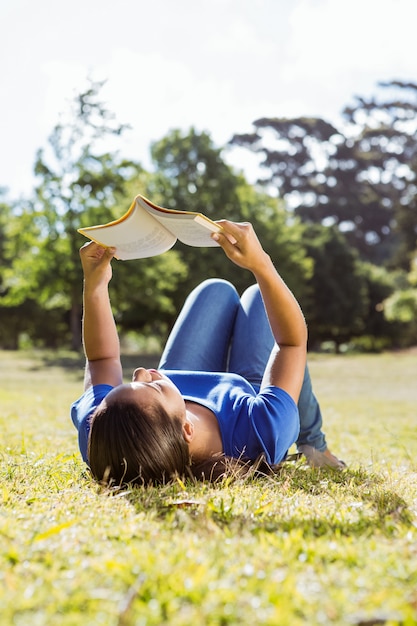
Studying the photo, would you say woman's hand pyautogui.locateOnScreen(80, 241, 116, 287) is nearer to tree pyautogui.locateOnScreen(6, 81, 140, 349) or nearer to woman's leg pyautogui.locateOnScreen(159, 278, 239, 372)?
woman's leg pyautogui.locateOnScreen(159, 278, 239, 372)

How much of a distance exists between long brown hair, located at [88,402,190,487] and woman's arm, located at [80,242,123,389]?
59cm

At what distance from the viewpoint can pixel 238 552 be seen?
76.5 inches

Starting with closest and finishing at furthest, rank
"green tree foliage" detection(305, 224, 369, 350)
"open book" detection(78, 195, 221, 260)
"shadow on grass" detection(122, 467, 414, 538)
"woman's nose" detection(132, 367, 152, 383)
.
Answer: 1. "shadow on grass" detection(122, 467, 414, 538)
2. "woman's nose" detection(132, 367, 152, 383)
3. "open book" detection(78, 195, 221, 260)
4. "green tree foliage" detection(305, 224, 369, 350)

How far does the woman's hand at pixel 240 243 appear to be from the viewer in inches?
111

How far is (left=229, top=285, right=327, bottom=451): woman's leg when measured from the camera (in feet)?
12.7

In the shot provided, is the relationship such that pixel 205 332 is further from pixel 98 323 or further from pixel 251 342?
pixel 98 323

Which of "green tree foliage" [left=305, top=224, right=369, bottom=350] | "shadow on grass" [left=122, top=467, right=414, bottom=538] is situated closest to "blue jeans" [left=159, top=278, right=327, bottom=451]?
"shadow on grass" [left=122, top=467, right=414, bottom=538]

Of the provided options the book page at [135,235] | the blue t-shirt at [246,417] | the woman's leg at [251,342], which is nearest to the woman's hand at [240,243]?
the book page at [135,235]

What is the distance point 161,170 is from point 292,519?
3041cm

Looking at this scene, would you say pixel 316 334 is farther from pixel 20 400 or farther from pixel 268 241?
pixel 20 400

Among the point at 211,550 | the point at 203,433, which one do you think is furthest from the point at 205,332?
the point at 211,550

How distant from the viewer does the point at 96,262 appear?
333cm

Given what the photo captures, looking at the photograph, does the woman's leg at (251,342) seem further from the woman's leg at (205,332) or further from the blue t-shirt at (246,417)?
the blue t-shirt at (246,417)

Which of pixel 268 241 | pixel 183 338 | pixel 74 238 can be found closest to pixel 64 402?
pixel 183 338
